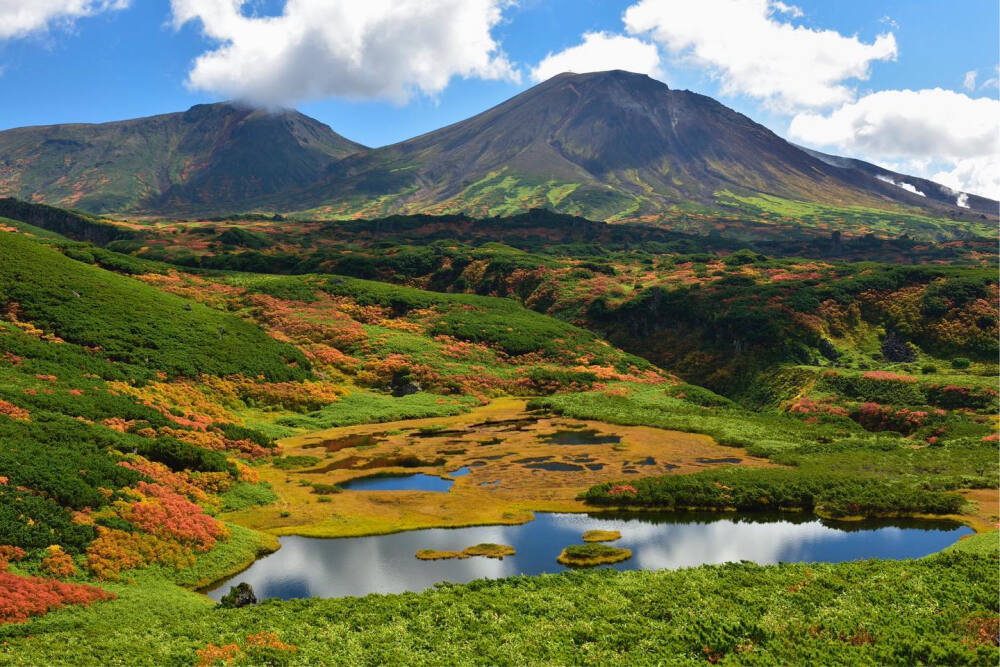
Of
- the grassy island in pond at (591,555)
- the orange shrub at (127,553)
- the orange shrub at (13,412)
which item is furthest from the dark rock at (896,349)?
A: the orange shrub at (13,412)

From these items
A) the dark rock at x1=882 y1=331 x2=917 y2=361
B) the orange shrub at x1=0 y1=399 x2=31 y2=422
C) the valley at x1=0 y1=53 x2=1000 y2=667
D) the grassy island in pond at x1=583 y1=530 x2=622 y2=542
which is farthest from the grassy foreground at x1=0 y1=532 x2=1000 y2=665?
the dark rock at x1=882 y1=331 x2=917 y2=361

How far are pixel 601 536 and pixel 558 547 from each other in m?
2.59

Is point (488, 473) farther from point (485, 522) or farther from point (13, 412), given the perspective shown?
point (13, 412)

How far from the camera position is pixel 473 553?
27.7 m

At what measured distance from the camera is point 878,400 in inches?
2270

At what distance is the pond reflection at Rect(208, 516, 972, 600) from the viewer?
24992mm

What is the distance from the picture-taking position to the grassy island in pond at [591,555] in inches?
1049

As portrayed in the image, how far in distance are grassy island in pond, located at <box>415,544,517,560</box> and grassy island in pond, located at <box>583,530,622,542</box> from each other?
13.7 feet

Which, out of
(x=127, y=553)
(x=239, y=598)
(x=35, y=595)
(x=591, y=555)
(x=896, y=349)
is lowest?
(x=591, y=555)

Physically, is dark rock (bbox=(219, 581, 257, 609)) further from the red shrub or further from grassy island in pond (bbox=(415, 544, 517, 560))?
grassy island in pond (bbox=(415, 544, 517, 560))

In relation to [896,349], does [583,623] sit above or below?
below

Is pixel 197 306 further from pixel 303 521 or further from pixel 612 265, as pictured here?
pixel 612 265

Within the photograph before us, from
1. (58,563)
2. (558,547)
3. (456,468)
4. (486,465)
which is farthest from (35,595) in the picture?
(486,465)

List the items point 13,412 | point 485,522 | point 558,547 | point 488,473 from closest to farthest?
1. point 558,547
2. point 13,412
3. point 485,522
4. point 488,473
